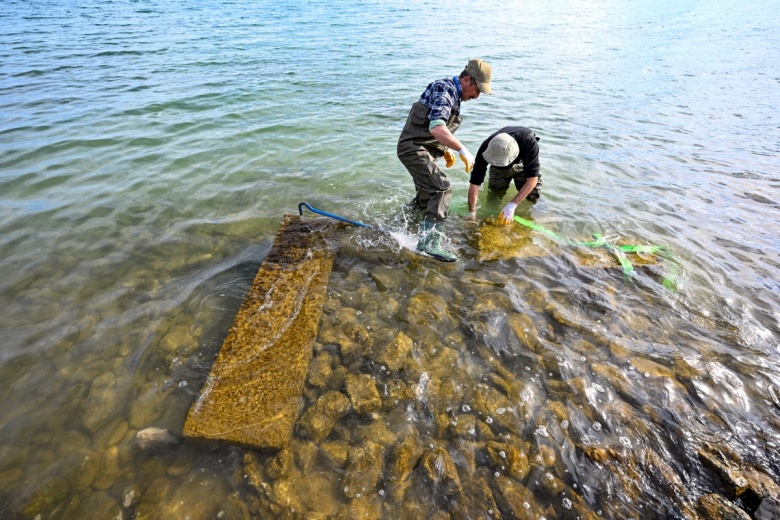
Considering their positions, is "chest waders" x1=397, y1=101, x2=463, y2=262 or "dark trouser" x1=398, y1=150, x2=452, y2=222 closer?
"chest waders" x1=397, y1=101, x2=463, y2=262

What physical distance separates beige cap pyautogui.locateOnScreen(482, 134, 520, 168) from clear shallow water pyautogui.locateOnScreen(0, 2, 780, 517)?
1031 millimetres

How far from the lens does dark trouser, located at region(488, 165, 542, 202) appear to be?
19.2ft

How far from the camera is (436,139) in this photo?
15.0ft

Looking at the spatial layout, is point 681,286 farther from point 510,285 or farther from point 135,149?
point 135,149

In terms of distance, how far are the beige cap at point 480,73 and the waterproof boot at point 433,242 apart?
65.7 inches

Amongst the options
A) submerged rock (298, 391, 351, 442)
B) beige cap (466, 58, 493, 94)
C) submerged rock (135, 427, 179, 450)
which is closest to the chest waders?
beige cap (466, 58, 493, 94)

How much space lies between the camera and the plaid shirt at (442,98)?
4.17m

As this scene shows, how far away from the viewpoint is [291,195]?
5.97 meters

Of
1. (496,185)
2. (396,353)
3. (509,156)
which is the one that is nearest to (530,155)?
(509,156)

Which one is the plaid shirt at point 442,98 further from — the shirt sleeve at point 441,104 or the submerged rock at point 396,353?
the submerged rock at point 396,353

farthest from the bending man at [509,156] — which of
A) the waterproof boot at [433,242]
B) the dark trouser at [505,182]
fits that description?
the dark trouser at [505,182]

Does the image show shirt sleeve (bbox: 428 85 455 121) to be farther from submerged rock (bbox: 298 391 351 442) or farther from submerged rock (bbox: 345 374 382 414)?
submerged rock (bbox: 298 391 351 442)

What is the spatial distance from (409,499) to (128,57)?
16044 mm

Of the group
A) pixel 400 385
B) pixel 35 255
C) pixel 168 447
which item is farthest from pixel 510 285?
pixel 35 255
